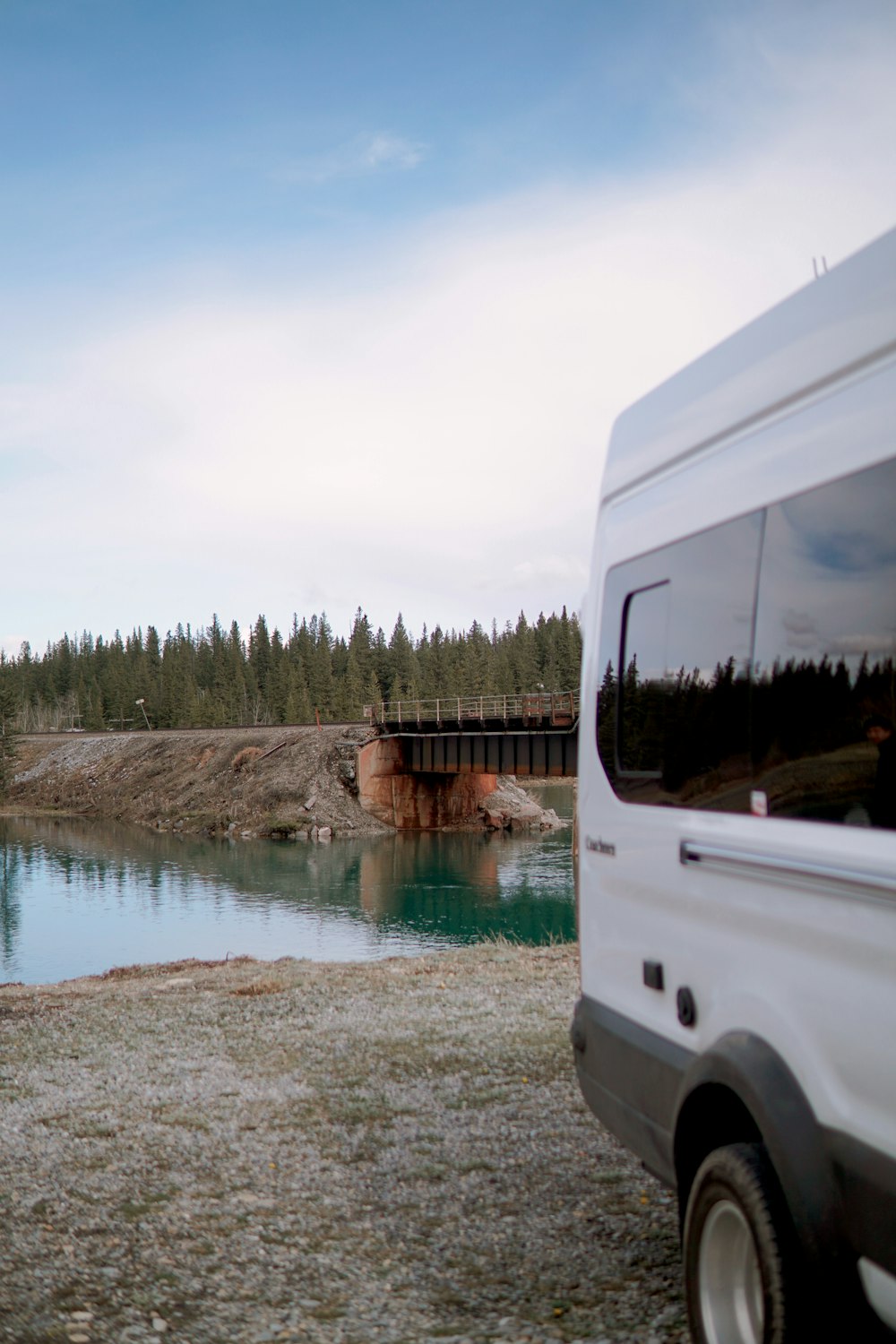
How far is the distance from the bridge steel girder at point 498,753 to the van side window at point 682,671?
1470 inches

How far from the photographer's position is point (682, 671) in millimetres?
4406

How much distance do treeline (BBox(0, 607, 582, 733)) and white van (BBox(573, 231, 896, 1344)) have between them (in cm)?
11100

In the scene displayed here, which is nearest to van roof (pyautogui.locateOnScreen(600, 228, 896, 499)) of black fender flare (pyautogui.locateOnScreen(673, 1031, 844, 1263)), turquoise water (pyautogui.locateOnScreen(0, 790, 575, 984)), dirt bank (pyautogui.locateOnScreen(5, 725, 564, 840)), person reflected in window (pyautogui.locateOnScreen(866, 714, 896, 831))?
person reflected in window (pyautogui.locateOnScreen(866, 714, 896, 831))

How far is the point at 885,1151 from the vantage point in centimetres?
291

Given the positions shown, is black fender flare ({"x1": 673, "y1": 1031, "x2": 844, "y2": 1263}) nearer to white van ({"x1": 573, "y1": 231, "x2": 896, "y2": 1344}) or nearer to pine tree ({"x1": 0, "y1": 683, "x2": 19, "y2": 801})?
white van ({"x1": 573, "y1": 231, "x2": 896, "y2": 1344})

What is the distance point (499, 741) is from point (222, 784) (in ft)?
73.4

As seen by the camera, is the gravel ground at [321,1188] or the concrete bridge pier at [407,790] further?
the concrete bridge pier at [407,790]

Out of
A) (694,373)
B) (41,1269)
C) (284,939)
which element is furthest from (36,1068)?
(284,939)

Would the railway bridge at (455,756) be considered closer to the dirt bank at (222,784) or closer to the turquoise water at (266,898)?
the dirt bank at (222,784)

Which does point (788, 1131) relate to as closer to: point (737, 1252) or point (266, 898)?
point (737, 1252)

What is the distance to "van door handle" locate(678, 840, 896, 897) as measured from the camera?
2.95 meters

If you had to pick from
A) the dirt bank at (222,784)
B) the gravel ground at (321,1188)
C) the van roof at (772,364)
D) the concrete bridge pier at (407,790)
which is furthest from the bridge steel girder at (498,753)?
the van roof at (772,364)

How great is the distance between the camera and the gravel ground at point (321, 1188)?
4891 mm

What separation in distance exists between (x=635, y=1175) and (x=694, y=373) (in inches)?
174
